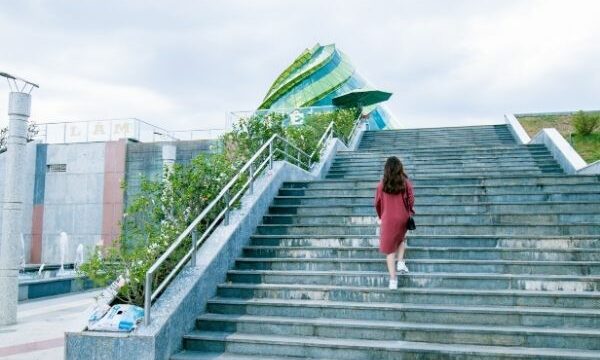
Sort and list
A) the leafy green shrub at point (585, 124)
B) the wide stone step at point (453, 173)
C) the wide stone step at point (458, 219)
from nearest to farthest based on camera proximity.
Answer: the wide stone step at point (458, 219) → the wide stone step at point (453, 173) → the leafy green shrub at point (585, 124)

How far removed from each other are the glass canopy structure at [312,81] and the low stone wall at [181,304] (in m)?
30.2

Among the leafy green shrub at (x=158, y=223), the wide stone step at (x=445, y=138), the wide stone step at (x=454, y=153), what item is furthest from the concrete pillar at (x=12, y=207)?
the wide stone step at (x=445, y=138)

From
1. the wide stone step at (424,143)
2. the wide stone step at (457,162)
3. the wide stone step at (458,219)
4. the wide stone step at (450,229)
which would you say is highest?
the wide stone step at (424,143)

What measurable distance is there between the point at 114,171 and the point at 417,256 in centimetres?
1699

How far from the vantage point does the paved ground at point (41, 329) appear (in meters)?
6.33

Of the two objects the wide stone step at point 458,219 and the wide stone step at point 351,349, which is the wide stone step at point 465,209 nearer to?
the wide stone step at point 458,219

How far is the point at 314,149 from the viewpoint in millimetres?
12617

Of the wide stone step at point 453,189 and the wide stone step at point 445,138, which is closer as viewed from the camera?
the wide stone step at point 453,189

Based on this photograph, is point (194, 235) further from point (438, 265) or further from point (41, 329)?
point (41, 329)

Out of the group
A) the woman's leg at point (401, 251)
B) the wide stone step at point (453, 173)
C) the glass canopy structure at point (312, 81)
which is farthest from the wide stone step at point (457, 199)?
the glass canopy structure at point (312, 81)

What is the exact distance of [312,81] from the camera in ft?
129

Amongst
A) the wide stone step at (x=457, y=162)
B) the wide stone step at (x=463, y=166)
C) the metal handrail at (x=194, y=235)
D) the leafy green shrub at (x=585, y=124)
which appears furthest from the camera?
the leafy green shrub at (x=585, y=124)

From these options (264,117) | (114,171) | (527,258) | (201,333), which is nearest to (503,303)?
(527,258)

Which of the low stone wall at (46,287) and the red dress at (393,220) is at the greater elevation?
the red dress at (393,220)
